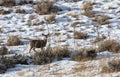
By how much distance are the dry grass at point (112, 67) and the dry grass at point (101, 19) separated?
19.3 feet

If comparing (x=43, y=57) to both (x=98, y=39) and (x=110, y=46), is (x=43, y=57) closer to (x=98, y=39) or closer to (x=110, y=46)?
(x=110, y=46)

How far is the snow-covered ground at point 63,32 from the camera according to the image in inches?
317

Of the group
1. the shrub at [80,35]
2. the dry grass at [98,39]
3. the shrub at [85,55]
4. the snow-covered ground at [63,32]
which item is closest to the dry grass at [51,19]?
the snow-covered ground at [63,32]

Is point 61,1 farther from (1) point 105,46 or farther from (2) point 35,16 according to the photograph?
(1) point 105,46

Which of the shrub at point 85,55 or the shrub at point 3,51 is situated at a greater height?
the shrub at point 85,55

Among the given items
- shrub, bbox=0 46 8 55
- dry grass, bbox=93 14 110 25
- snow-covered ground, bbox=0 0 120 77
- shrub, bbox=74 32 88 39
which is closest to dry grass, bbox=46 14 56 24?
snow-covered ground, bbox=0 0 120 77

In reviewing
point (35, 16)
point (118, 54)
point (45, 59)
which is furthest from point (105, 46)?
point (35, 16)

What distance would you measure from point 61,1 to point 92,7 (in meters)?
1.71

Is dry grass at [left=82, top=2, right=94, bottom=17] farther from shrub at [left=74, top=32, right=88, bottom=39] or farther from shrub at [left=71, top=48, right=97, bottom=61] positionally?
shrub at [left=71, top=48, right=97, bottom=61]

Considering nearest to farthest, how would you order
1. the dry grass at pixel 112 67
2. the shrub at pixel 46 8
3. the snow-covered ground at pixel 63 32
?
the dry grass at pixel 112 67 → the snow-covered ground at pixel 63 32 → the shrub at pixel 46 8

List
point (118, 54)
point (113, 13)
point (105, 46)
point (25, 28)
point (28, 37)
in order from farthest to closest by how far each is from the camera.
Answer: point (113, 13)
point (25, 28)
point (28, 37)
point (105, 46)
point (118, 54)

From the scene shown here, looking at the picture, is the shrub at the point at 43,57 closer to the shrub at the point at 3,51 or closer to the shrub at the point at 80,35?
the shrub at the point at 3,51

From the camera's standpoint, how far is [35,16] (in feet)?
48.1

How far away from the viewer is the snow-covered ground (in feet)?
26.4
